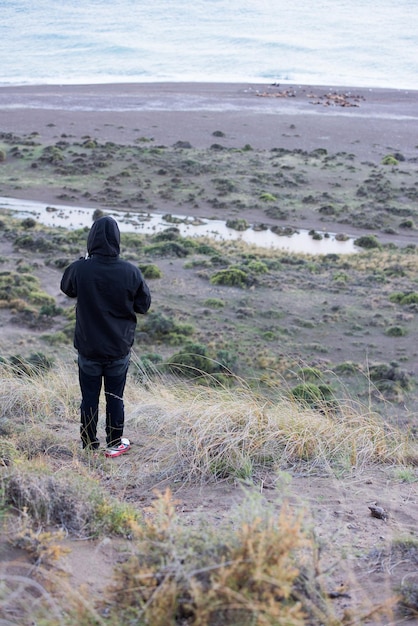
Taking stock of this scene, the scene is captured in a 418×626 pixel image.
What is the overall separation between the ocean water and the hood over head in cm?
A: 6470

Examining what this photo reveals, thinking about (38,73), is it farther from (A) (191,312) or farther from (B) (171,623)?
(B) (171,623)

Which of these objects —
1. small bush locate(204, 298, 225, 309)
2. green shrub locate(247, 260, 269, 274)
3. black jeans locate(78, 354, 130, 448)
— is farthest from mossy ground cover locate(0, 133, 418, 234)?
black jeans locate(78, 354, 130, 448)

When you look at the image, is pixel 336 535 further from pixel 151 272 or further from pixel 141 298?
pixel 151 272

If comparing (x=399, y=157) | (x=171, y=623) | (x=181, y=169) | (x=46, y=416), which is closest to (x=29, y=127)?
(x=181, y=169)

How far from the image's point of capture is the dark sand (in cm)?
4366

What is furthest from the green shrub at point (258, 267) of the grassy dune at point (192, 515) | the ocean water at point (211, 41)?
the ocean water at point (211, 41)

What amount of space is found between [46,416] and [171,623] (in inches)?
149

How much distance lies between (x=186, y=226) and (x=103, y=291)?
83.1 feet

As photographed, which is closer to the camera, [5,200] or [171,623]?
[171,623]

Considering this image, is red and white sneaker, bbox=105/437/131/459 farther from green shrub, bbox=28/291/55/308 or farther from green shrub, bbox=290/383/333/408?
green shrub, bbox=28/291/55/308

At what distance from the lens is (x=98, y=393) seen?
510 cm

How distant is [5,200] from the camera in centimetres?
3288

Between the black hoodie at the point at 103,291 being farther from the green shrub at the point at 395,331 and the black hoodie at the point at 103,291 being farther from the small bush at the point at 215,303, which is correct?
the small bush at the point at 215,303

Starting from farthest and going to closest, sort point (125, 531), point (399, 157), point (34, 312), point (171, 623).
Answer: point (399, 157), point (34, 312), point (125, 531), point (171, 623)
